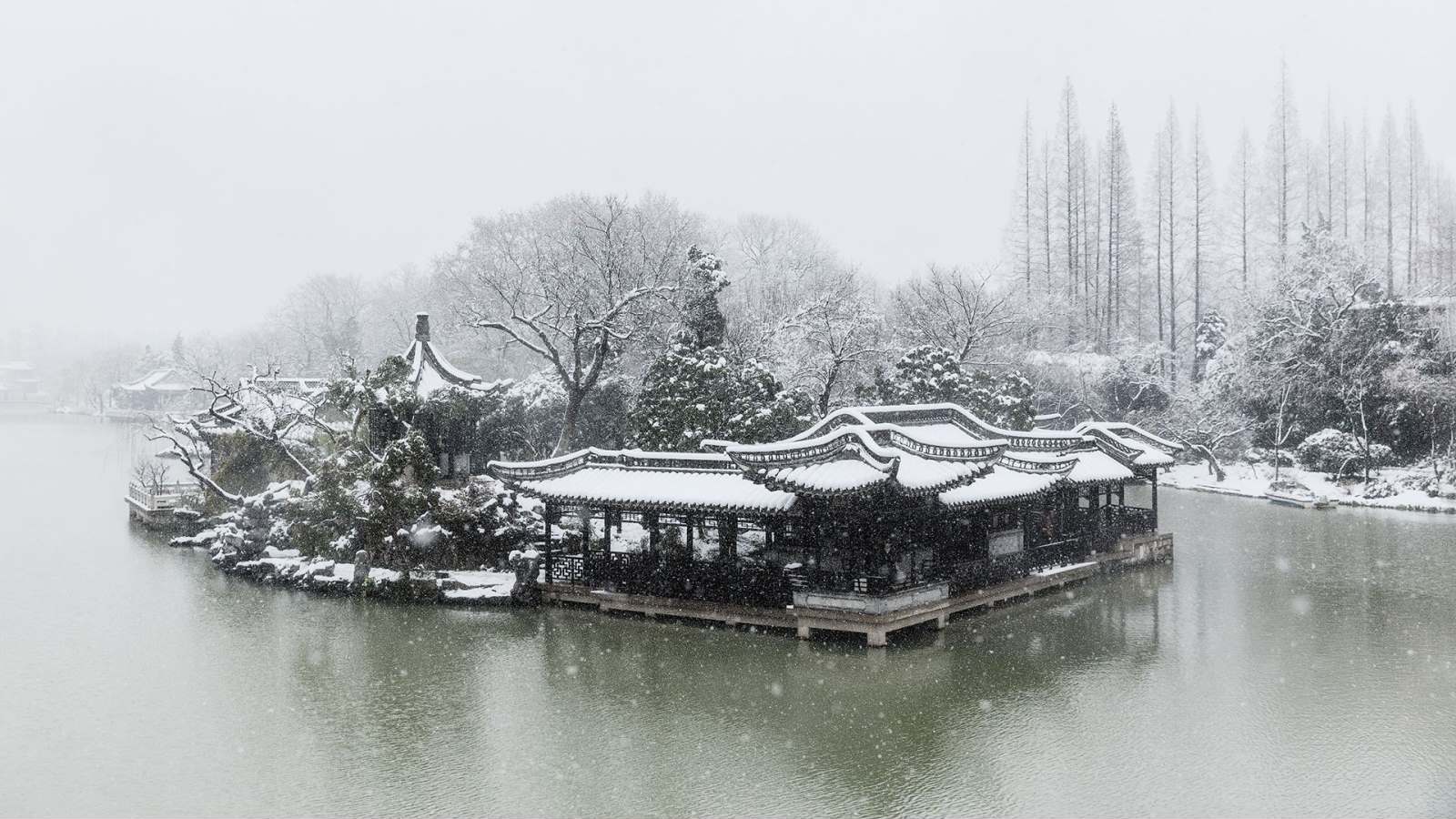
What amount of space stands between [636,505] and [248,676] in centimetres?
565

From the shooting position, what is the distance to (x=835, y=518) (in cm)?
1623

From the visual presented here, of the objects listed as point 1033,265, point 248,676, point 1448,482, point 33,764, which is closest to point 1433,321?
point 1448,482

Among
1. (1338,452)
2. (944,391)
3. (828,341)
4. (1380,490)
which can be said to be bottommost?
(1380,490)

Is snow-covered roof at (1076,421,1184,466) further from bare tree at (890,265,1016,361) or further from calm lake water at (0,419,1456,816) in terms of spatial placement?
bare tree at (890,265,1016,361)

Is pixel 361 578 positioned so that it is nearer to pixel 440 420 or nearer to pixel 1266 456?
pixel 440 420

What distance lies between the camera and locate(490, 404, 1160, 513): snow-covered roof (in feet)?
50.7

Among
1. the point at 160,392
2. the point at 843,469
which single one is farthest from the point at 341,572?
the point at 160,392

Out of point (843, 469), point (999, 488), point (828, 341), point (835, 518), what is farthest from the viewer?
point (828, 341)

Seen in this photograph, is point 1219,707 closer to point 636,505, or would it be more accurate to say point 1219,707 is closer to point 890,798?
point 890,798

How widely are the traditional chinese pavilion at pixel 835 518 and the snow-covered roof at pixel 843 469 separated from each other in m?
0.03

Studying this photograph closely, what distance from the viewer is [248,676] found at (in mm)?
15031

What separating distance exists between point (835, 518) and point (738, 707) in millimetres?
4058

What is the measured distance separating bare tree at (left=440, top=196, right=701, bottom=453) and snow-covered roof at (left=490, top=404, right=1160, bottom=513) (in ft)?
32.6

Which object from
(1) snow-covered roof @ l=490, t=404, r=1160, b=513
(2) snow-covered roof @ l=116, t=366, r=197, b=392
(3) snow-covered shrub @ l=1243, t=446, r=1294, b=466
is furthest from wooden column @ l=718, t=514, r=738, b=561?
(2) snow-covered roof @ l=116, t=366, r=197, b=392
